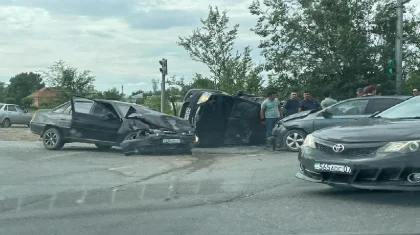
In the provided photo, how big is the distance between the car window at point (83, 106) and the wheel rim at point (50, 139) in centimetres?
94

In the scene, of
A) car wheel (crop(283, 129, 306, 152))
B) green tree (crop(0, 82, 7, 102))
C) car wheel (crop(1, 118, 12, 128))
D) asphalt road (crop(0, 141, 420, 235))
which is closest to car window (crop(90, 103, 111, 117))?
asphalt road (crop(0, 141, 420, 235))

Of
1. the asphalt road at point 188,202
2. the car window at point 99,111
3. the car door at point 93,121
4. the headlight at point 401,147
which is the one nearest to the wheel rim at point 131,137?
the car door at point 93,121

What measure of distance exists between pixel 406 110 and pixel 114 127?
8.42 m

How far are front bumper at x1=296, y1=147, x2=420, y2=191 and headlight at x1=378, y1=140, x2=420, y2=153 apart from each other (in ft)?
0.22

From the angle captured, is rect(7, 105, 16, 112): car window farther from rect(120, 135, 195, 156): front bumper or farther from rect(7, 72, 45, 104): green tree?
rect(7, 72, 45, 104): green tree

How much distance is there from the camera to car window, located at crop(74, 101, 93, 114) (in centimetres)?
1596

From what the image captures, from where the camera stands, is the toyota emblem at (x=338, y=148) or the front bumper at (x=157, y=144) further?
the front bumper at (x=157, y=144)

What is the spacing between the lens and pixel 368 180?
24.1 feet

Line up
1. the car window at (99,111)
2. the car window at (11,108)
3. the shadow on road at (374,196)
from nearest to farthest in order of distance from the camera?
1. the shadow on road at (374,196)
2. the car window at (99,111)
3. the car window at (11,108)

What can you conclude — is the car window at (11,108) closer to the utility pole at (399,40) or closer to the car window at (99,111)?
the car window at (99,111)

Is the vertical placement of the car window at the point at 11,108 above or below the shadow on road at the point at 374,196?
above

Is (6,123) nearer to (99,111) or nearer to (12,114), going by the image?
(12,114)

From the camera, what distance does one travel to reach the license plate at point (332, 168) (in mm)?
7387

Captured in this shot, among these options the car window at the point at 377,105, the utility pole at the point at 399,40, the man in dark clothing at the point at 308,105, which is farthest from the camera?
the utility pole at the point at 399,40
